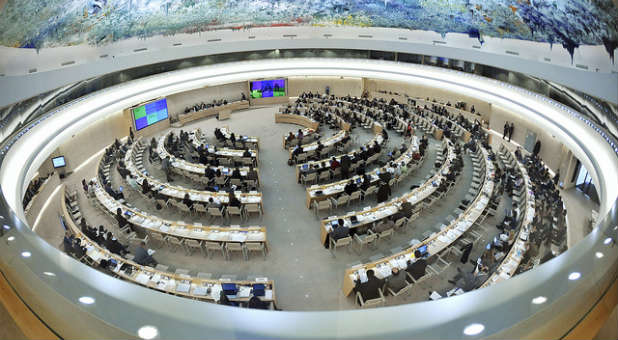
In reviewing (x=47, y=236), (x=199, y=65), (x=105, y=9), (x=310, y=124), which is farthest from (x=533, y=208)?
(x=199, y=65)

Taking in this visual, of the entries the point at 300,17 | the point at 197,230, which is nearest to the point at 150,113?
the point at 300,17

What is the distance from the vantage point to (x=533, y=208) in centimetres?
1122

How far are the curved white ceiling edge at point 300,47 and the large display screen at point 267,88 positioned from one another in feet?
8.97

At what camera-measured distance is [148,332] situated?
3068 millimetres

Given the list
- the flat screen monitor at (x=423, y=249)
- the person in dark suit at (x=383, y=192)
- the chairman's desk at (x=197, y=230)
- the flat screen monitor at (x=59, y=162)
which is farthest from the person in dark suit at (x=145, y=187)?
the flat screen monitor at (x=423, y=249)

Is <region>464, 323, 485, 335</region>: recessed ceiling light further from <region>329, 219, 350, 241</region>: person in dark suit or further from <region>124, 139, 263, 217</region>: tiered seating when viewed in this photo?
<region>124, 139, 263, 217</region>: tiered seating

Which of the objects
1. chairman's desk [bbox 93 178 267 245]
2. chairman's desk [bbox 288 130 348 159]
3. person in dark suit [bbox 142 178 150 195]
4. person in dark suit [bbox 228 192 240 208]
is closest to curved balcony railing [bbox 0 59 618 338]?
chairman's desk [bbox 93 178 267 245]

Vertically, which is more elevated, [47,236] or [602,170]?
[602,170]

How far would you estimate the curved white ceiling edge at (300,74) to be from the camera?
1085 centimetres

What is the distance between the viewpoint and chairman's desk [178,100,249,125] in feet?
77.4

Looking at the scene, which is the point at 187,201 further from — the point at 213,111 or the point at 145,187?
the point at 213,111

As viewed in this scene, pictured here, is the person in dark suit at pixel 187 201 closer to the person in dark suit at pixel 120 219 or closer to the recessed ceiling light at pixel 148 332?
the person in dark suit at pixel 120 219

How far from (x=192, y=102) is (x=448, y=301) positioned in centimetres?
2431

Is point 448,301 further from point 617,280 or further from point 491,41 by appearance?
point 491,41
